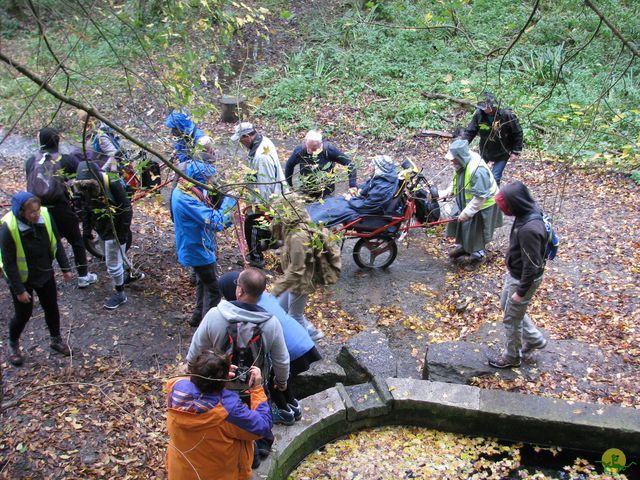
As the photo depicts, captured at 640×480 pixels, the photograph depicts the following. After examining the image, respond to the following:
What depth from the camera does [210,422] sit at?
10.8ft

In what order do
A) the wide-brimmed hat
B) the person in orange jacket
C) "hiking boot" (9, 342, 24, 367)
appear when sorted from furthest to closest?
the wide-brimmed hat < "hiking boot" (9, 342, 24, 367) < the person in orange jacket

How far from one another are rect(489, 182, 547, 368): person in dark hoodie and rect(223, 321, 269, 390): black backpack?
2485mm

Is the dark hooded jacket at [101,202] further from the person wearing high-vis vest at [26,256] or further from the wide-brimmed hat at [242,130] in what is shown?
the wide-brimmed hat at [242,130]

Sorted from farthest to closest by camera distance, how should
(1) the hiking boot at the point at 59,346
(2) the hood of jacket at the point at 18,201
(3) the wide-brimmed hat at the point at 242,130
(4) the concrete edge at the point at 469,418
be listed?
(3) the wide-brimmed hat at the point at 242,130 → (1) the hiking boot at the point at 59,346 → (2) the hood of jacket at the point at 18,201 → (4) the concrete edge at the point at 469,418

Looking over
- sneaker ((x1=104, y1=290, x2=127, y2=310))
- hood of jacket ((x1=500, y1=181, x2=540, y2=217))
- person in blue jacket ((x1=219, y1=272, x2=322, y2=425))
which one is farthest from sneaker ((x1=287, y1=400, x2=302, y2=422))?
sneaker ((x1=104, y1=290, x2=127, y2=310))

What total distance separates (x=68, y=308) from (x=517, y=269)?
4973 millimetres

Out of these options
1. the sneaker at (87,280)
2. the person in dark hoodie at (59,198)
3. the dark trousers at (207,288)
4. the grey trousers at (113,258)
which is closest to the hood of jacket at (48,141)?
the person in dark hoodie at (59,198)

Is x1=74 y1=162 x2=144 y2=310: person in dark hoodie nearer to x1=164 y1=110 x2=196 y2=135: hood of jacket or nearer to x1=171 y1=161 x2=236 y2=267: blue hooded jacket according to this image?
x1=171 y1=161 x2=236 y2=267: blue hooded jacket

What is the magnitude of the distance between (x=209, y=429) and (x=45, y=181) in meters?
4.05

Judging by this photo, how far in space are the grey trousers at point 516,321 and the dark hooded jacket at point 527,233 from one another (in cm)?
13

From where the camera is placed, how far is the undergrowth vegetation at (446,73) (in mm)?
11812

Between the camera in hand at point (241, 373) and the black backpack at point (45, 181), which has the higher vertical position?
the black backpack at point (45, 181)

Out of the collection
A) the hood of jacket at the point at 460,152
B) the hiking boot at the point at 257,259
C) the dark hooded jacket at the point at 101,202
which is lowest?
the hiking boot at the point at 257,259

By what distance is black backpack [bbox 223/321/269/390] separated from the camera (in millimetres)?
3811
